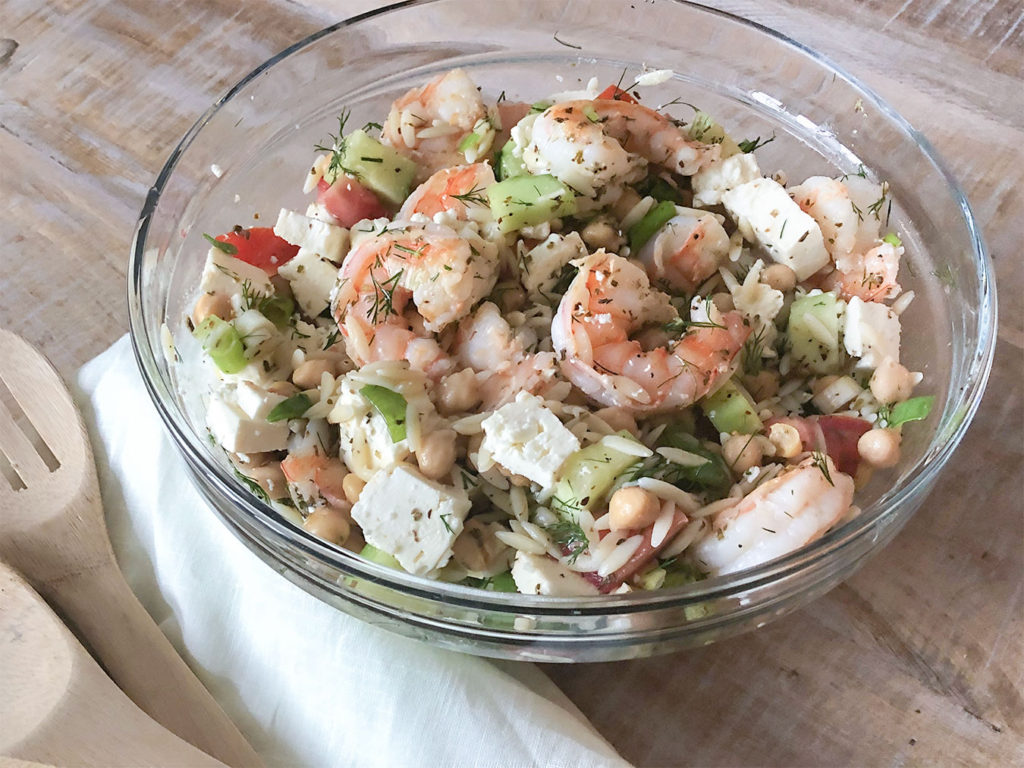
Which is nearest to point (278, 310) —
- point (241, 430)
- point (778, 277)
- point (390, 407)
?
point (241, 430)

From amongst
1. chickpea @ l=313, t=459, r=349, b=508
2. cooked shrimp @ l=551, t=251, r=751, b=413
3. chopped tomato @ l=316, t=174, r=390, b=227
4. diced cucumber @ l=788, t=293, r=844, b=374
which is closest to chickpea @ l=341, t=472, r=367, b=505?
chickpea @ l=313, t=459, r=349, b=508

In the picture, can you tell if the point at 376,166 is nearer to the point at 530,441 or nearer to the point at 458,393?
the point at 458,393

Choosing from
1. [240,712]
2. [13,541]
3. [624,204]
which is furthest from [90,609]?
[624,204]

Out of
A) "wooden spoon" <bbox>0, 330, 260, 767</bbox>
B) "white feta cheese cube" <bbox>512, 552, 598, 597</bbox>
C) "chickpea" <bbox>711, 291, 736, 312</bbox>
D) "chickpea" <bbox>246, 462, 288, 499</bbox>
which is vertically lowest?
"wooden spoon" <bbox>0, 330, 260, 767</bbox>

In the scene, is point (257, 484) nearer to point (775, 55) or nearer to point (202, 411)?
point (202, 411)

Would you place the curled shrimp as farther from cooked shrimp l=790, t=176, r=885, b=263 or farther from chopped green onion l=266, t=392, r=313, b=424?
cooked shrimp l=790, t=176, r=885, b=263
